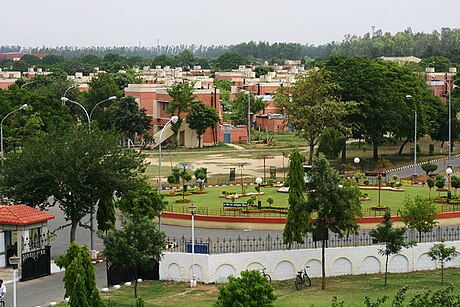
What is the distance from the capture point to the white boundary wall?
32375mm

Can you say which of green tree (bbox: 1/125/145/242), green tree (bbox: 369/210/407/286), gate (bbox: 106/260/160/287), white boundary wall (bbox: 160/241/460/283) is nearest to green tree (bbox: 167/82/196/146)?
green tree (bbox: 1/125/145/242)

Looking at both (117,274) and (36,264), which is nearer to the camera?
(117,274)

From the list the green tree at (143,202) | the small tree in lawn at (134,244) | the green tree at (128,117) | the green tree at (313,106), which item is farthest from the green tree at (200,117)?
the small tree in lawn at (134,244)

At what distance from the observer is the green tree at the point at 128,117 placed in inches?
3140

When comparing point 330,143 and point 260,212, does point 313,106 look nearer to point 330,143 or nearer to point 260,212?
point 330,143

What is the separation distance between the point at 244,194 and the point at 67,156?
46.2 feet

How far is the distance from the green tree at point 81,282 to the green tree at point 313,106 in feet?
122

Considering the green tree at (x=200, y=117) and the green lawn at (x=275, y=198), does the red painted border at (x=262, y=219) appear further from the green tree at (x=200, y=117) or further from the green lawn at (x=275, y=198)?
the green tree at (x=200, y=117)

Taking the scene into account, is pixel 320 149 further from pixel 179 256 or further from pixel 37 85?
pixel 37 85

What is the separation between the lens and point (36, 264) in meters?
33.2

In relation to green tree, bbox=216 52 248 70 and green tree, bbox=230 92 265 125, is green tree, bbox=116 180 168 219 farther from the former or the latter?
green tree, bbox=216 52 248 70

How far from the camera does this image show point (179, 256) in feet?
107

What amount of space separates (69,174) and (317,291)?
10.4 metres

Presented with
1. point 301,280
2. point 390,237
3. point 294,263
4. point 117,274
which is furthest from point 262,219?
point 117,274
